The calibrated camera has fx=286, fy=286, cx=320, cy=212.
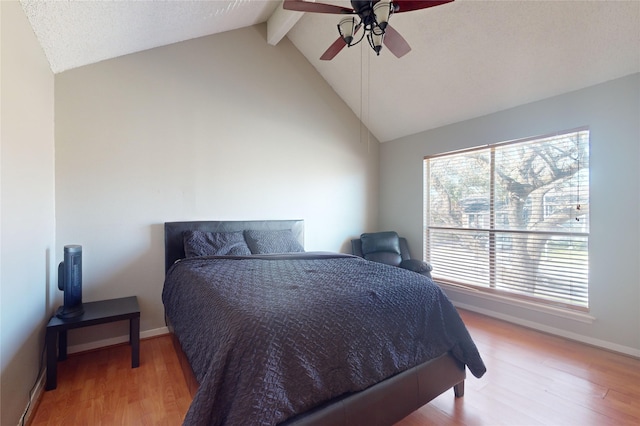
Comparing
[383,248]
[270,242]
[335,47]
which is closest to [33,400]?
[270,242]

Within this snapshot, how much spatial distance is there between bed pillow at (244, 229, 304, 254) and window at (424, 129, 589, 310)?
2023 mm

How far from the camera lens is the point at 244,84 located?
11.1 ft

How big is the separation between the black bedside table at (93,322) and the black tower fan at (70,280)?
0.08 metres

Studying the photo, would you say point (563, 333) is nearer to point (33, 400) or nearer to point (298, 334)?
point (298, 334)

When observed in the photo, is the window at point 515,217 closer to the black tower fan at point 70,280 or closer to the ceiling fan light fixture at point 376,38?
the ceiling fan light fixture at point 376,38

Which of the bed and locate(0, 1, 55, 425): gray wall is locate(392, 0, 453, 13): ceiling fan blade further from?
locate(0, 1, 55, 425): gray wall

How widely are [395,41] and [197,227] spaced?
2.49 metres

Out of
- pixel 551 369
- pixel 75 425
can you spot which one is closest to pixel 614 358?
pixel 551 369

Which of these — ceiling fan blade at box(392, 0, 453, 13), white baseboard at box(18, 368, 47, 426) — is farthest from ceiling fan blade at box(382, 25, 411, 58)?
white baseboard at box(18, 368, 47, 426)

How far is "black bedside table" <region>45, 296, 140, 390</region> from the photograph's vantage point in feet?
6.42

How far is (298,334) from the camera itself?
126cm

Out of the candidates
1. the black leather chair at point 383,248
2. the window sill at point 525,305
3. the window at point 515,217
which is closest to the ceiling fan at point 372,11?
the window at point 515,217

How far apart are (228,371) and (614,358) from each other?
3151 millimetres

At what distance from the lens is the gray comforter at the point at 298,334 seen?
1135 millimetres
